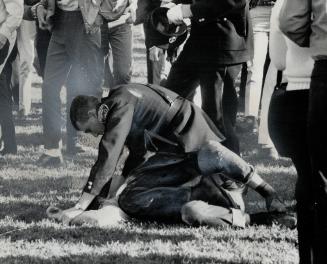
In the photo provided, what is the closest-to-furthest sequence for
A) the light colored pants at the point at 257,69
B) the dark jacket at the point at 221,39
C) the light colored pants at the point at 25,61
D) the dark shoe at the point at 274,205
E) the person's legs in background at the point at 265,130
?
the dark shoe at the point at 274,205, the dark jacket at the point at 221,39, the person's legs in background at the point at 265,130, the light colored pants at the point at 257,69, the light colored pants at the point at 25,61

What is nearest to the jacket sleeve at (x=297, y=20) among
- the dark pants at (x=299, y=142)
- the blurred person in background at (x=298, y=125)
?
the blurred person in background at (x=298, y=125)

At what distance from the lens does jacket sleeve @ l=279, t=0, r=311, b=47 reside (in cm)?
334

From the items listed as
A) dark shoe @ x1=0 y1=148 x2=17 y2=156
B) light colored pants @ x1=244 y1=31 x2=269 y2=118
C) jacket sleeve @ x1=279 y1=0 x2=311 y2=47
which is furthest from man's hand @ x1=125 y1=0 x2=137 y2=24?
jacket sleeve @ x1=279 y1=0 x2=311 y2=47

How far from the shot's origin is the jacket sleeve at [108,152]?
4891mm

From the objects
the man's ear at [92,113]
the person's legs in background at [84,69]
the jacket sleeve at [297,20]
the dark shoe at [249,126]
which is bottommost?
the dark shoe at [249,126]

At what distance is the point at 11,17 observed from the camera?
271 inches

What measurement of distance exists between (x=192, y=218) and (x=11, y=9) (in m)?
2.96

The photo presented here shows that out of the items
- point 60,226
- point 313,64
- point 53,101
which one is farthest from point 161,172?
point 53,101

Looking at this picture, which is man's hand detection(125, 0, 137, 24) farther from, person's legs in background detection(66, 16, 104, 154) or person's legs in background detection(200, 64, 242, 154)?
person's legs in background detection(200, 64, 242, 154)

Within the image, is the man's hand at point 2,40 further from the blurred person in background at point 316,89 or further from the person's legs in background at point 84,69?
the blurred person in background at point 316,89

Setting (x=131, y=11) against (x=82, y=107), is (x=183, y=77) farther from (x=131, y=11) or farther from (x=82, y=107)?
(x=131, y=11)

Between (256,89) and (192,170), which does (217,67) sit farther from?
(256,89)

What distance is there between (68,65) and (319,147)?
14.0 feet

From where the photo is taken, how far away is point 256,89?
7.82 m
